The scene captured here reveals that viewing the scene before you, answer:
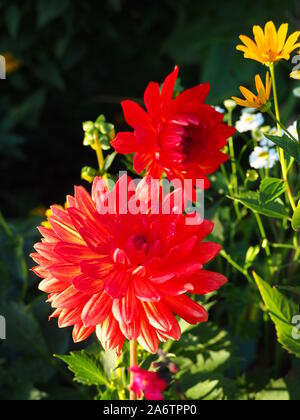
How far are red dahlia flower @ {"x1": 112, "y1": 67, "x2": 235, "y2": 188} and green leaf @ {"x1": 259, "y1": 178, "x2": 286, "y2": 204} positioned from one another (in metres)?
0.04

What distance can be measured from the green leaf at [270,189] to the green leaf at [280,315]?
0.24 ft

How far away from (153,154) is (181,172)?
3cm

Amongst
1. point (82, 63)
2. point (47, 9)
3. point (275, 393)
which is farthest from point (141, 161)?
point (82, 63)

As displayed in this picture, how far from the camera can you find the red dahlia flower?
0.51m

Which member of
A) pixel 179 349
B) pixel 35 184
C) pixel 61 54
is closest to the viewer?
pixel 179 349

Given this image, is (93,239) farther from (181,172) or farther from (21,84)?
(21,84)

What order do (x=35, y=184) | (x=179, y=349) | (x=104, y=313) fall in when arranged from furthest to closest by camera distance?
(x=35, y=184) < (x=179, y=349) < (x=104, y=313)

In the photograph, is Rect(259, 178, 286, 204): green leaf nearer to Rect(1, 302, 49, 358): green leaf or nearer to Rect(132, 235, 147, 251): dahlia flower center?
Rect(132, 235, 147, 251): dahlia flower center

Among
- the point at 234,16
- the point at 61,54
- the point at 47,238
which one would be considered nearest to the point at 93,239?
the point at 47,238

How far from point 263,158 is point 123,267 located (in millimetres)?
216

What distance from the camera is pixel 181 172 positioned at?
0.52m

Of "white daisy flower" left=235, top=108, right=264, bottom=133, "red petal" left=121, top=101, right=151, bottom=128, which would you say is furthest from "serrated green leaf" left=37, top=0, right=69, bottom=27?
"red petal" left=121, top=101, right=151, bottom=128

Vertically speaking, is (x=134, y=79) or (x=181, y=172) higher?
(x=134, y=79)
